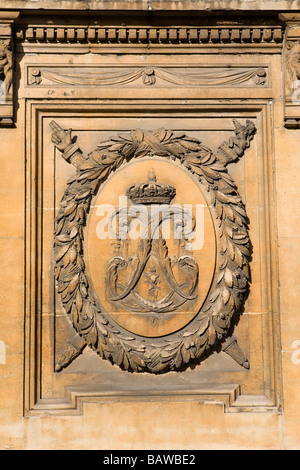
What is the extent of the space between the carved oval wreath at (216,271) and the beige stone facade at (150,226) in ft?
0.05

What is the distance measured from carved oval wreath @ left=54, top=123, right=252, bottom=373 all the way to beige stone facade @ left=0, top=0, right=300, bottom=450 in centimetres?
2

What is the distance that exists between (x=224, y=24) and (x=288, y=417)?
428 cm

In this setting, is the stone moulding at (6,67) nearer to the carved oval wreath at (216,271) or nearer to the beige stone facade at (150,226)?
the beige stone facade at (150,226)

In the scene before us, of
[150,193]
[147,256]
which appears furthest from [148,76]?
[147,256]

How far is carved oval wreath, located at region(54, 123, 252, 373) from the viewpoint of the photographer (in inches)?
371

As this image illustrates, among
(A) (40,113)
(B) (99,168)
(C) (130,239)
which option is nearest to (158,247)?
→ (C) (130,239)

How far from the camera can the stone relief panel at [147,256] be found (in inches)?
371

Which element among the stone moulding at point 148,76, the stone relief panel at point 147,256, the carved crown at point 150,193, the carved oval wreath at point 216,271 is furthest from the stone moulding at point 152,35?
the carved crown at point 150,193

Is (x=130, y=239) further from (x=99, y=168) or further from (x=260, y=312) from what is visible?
(x=260, y=312)

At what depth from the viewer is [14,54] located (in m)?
9.71

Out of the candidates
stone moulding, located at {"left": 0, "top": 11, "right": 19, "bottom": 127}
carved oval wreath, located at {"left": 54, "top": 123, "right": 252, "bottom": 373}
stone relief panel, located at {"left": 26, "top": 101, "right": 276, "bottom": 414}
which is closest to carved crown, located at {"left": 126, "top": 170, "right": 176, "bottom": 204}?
stone relief panel, located at {"left": 26, "top": 101, "right": 276, "bottom": 414}

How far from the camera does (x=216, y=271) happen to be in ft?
31.7

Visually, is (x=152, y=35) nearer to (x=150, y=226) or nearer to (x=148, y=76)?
(x=148, y=76)

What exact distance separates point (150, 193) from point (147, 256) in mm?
678
